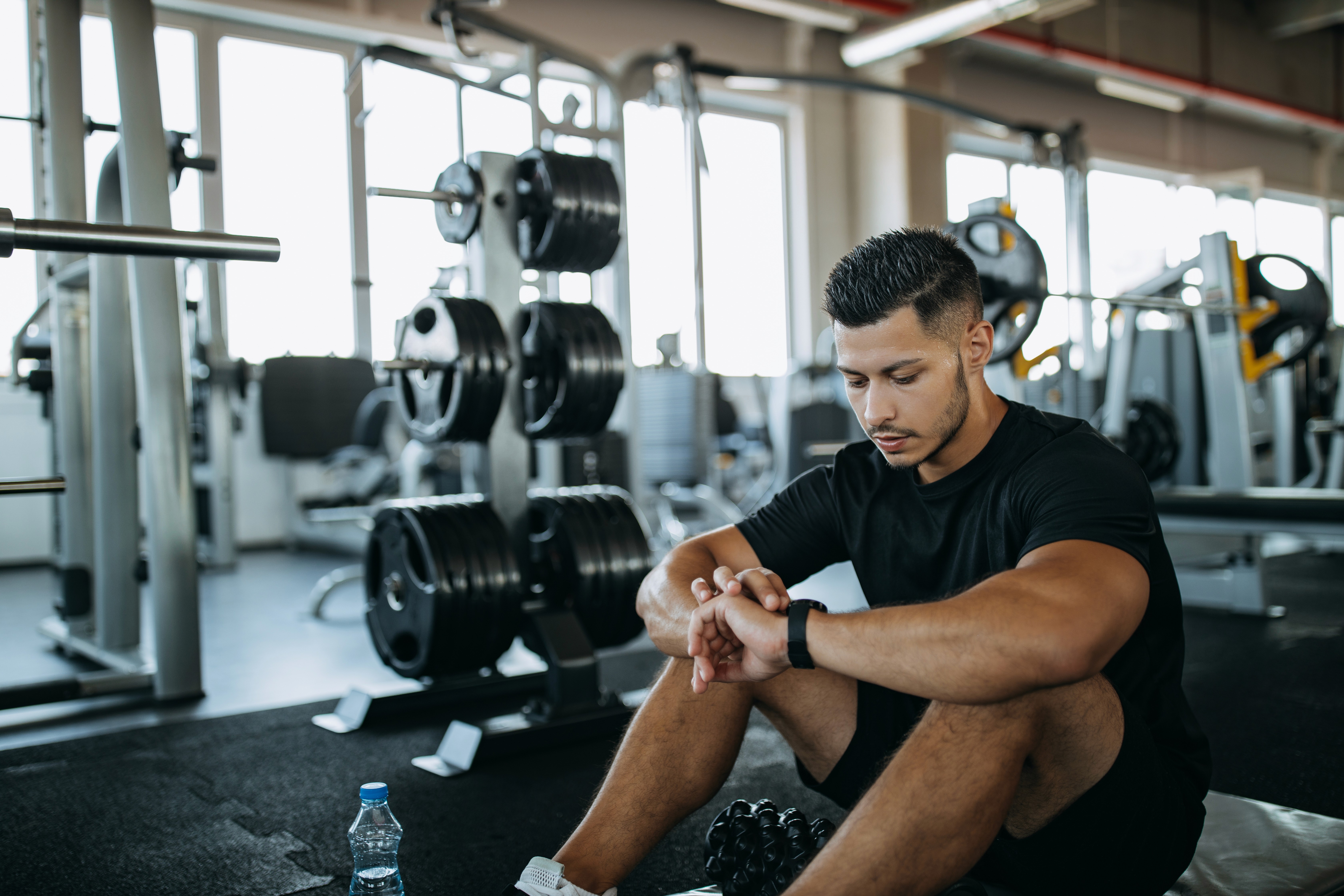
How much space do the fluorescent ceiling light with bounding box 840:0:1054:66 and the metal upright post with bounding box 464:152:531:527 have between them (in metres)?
4.02

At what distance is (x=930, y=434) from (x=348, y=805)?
132cm

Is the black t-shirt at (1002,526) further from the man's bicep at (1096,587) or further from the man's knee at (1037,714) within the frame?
the man's knee at (1037,714)

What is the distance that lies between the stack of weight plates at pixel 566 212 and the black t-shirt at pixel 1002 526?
121cm

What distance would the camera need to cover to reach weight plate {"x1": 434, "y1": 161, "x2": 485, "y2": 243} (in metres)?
2.54

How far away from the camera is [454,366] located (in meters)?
2.36

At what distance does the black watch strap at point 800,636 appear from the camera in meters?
1.14

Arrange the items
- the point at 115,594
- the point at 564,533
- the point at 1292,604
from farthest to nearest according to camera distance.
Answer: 1. the point at 1292,604
2. the point at 115,594
3. the point at 564,533

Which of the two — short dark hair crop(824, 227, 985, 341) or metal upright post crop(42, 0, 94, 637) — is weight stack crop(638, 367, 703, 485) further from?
short dark hair crop(824, 227, 985, 341)

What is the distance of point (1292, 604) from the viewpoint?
3863mm

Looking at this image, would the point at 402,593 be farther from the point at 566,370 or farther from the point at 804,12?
the point at 804,12

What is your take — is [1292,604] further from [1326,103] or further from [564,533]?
[1326,103]

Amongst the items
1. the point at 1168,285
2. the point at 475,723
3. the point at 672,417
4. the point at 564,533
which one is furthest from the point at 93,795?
the point at 1168,285

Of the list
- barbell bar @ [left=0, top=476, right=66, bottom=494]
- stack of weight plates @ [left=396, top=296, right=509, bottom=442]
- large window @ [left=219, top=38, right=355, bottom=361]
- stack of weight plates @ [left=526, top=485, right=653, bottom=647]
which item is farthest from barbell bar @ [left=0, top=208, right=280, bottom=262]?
large window @ [left=219, top=38, right=355, bottom=361]

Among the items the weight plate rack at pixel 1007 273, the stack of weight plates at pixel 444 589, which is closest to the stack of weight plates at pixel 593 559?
the stack of weight plates at pixel 444 589
